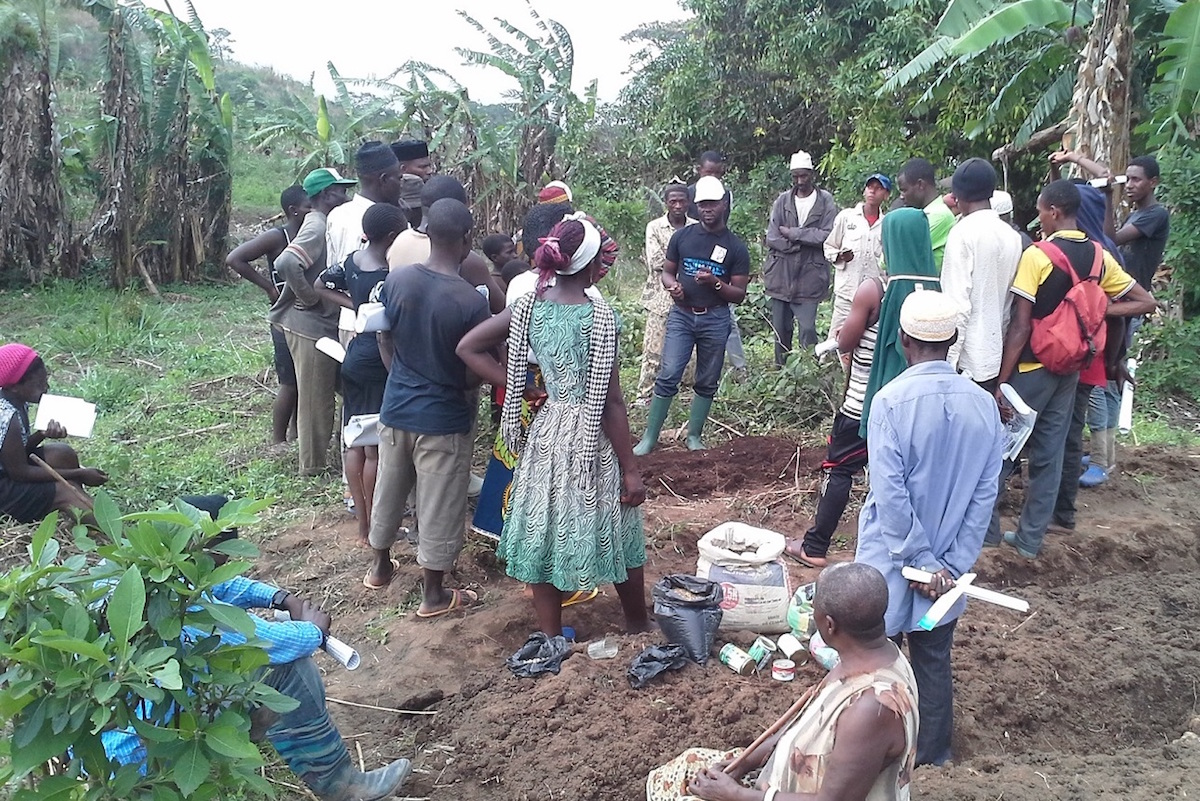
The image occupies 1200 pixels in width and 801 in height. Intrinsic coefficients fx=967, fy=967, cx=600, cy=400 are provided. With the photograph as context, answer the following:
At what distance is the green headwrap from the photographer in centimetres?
438

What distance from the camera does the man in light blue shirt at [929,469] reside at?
3.15 meters

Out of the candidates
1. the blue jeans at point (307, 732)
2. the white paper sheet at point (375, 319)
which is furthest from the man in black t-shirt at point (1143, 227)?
the blue jeans at point (307, 732)

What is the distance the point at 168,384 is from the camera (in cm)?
875

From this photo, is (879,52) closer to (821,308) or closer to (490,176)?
(821,308)

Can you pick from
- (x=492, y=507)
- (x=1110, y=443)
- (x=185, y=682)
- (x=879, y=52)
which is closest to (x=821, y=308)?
(x=879, y=52)

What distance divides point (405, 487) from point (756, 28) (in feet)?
40.2

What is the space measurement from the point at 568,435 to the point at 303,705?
1.48m

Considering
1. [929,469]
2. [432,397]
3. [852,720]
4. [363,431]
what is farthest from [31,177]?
[852,720]

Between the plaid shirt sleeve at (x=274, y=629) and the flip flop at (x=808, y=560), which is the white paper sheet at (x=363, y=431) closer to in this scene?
the plaid shirt sleeve at (x=274, y=629)

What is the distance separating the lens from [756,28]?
14.8 metres

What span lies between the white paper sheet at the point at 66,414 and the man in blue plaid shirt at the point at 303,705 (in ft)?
6.71

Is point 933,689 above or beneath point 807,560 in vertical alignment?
above

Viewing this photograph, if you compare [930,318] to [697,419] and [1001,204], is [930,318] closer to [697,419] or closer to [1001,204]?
[1001,204]

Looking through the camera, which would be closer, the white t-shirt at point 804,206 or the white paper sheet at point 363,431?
the white paper sheet at point 363,431
